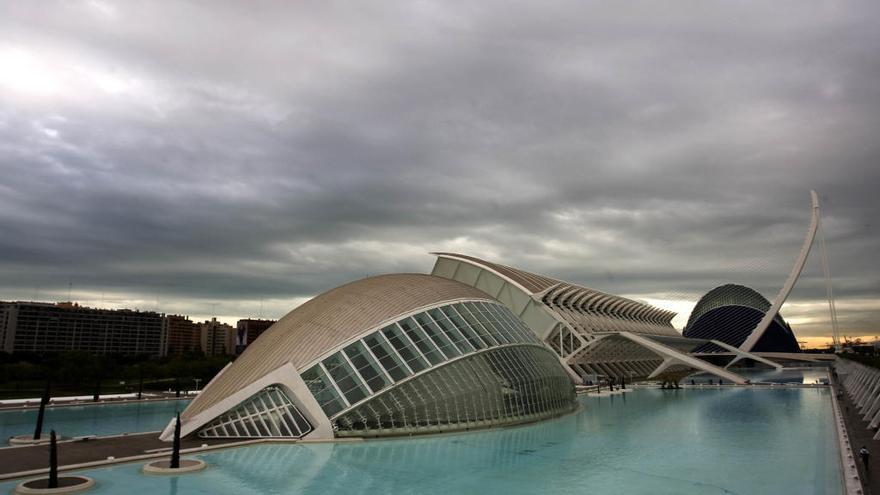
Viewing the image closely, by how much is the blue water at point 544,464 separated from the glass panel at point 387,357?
3.04m

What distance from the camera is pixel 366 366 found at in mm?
27406

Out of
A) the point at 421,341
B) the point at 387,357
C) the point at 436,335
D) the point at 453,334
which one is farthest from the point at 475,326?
the point at 387,357

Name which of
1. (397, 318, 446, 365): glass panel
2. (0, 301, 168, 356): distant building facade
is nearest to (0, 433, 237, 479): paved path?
(397, 318, 446, 365): glass panel

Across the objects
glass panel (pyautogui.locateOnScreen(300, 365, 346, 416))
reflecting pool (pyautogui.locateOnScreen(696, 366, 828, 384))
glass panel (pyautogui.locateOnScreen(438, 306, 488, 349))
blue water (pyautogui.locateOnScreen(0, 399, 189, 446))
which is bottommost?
reflecting pool (pyautogui.locateOnScreen(696, 366, 828, 384))

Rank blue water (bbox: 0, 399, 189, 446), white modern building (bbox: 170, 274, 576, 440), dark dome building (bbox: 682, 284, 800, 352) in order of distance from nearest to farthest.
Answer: white modern building (bbox: 170, 274, 576, 440) < blue water (bbox: 0, 399, 189, 446) < dark dome building (bbox: 682, 284, 800, 352)

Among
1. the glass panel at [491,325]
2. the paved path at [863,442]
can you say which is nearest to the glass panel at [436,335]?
the glass panel at [491,325]

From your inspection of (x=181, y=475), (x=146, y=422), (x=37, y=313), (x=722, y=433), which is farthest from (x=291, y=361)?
(x=37, y=313)

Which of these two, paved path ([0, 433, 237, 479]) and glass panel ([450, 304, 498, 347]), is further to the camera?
glass panel ([450, 304, 498, 347])

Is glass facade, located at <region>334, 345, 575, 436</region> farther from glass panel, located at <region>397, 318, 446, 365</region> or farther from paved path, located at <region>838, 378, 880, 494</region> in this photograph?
paved path, located at <region>838, 378, 880, 494</region>

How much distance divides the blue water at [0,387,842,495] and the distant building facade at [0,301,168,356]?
147m

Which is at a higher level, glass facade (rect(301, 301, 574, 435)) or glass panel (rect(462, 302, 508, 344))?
glass panel (rect(462, 302, 508, 344))

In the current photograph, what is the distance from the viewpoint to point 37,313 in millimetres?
157250

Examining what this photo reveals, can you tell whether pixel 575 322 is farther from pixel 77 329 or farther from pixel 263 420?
pixel 77 329

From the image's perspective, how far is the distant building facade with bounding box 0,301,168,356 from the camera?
15250cm
